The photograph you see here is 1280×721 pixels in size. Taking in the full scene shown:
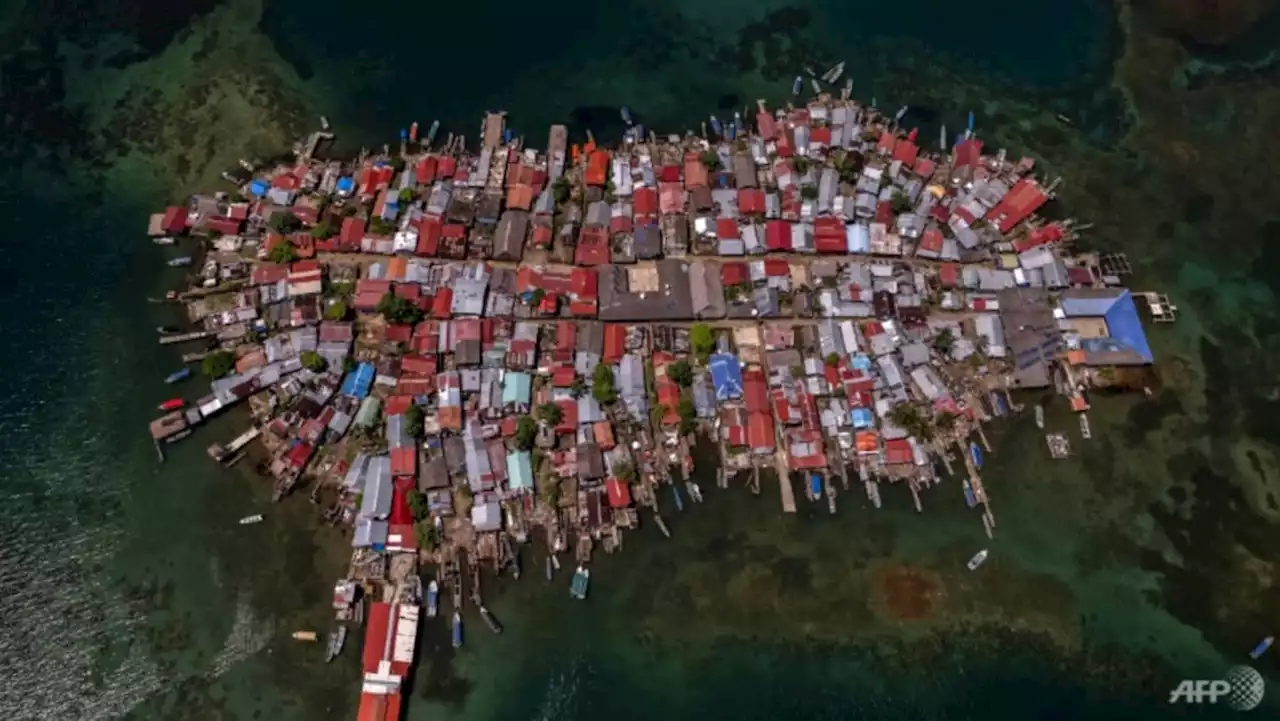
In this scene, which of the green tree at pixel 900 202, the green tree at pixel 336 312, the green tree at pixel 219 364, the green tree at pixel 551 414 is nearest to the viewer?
the green tree at pixel 551 414

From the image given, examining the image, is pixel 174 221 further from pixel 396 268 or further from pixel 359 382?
pixel 359 382

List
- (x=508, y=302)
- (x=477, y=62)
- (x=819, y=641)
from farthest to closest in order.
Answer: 1. (x=477, y=62)
2. (x=508, y=302)
3. (x=819, y=641)

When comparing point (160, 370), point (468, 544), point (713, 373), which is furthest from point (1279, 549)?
point (160, 370)

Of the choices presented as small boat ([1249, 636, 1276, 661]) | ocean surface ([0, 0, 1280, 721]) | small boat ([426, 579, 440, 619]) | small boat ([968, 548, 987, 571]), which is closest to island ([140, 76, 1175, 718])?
small boat ([426, 579, 440, 619])

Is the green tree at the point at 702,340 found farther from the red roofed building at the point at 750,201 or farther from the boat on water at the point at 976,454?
the boat on water at the point at 976,454

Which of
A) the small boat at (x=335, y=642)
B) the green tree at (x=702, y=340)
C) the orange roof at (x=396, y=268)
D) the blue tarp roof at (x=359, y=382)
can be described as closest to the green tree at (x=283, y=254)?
the orange roof at (x=396, y=268)

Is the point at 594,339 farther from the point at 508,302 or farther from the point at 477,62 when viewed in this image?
the point at 477,62
